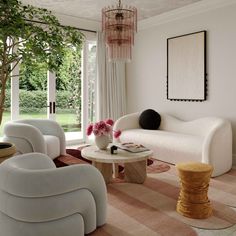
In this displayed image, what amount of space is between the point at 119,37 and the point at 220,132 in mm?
1933

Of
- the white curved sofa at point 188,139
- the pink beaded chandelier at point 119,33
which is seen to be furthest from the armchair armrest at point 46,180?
the white curved sofa at point 188,139

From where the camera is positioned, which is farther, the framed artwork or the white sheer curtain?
the white sheer curtain

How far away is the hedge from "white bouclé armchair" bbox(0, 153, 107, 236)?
3.28 metres

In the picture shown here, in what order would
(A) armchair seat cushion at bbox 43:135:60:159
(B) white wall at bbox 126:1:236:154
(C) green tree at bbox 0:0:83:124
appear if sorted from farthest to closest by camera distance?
(B) white wall at bbox 126:1:236:154
(A) armchair seat cushion at bbox 43:135:60:159
(C) green tree at bbox 0:0:83:124

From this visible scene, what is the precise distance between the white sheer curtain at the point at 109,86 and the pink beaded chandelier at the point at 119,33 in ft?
7.44

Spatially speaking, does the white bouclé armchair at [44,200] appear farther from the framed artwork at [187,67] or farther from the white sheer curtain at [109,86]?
the white sheer curtain at [109,86]

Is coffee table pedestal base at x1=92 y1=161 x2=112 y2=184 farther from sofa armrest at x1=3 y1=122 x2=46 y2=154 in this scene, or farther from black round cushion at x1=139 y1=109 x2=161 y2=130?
black round cushion at x1=139 y1=109 x2=161 y2=130

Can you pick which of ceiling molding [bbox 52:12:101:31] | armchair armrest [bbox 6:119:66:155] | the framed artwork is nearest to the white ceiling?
ceiling molding [bbox 52:12:101:31]

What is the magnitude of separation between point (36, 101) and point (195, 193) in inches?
148

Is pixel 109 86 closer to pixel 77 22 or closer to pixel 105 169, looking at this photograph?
pixel 77 22

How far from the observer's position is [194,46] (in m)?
4.81

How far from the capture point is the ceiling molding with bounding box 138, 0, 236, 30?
4.43 m

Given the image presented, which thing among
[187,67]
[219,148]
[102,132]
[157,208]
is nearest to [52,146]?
[102,132]

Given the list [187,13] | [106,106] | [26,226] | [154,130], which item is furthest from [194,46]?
[26,226]
